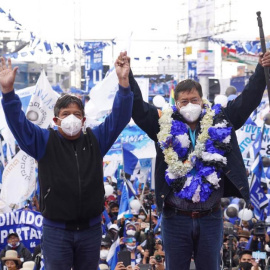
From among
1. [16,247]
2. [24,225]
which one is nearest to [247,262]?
[24,225]

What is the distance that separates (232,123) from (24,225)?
568 cm

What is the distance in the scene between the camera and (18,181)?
9898 mm

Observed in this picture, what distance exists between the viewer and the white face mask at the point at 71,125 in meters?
4.05

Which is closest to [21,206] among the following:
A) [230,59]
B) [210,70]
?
[210,70]

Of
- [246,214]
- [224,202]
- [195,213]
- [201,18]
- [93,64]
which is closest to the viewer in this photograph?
[195,213]

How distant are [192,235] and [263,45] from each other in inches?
51.4

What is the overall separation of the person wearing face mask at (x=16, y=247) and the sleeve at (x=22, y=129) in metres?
5.61

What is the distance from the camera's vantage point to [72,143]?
163 inches

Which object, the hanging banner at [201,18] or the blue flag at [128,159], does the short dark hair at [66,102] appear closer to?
the blue flag at [128,159]

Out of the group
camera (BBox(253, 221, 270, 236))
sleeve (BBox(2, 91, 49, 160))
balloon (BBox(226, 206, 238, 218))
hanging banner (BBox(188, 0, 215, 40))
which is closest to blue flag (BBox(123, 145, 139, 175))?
balloon (BBox(226, 206, 238, 218))

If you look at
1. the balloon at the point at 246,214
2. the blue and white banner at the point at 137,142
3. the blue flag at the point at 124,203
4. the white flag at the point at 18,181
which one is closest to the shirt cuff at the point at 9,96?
the white flag at the point at 18,181

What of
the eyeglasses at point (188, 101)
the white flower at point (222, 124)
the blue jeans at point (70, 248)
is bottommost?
the blue jeans at point (70, 248)

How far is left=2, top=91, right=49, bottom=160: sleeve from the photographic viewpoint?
12.9 feet

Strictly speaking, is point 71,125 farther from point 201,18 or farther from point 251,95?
point 201,18
